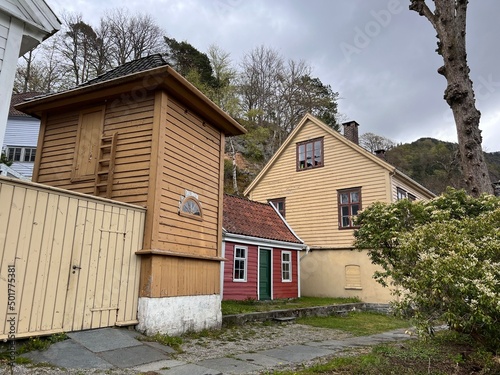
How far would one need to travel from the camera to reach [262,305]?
13.6 metres

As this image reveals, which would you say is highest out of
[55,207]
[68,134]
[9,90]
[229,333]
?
[68,134]

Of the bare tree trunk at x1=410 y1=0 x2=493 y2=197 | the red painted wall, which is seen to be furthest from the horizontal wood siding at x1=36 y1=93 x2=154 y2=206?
the bare tree trunk at x1=410 y1=0 x2=493 y2=197

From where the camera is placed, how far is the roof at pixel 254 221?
14695 mm

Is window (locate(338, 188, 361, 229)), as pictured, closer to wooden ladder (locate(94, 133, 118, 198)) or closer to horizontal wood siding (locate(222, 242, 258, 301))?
horizontal wood siding (locate(222, 242, 258, 301))

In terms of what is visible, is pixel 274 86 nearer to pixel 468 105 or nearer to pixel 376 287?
pixel 376 287

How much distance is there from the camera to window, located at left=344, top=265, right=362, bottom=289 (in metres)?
17.2

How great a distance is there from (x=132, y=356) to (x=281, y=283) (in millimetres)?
10851

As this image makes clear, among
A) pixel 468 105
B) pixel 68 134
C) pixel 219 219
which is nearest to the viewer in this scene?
pixel 468 105

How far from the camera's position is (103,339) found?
6277 millimetres

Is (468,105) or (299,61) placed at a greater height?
(299,61)

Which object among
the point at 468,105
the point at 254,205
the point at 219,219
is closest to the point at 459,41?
the point at 468,105

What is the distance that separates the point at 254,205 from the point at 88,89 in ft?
34.6

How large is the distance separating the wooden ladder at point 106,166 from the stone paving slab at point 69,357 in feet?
11.7

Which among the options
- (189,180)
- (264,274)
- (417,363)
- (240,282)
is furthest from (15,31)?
(264,274)
